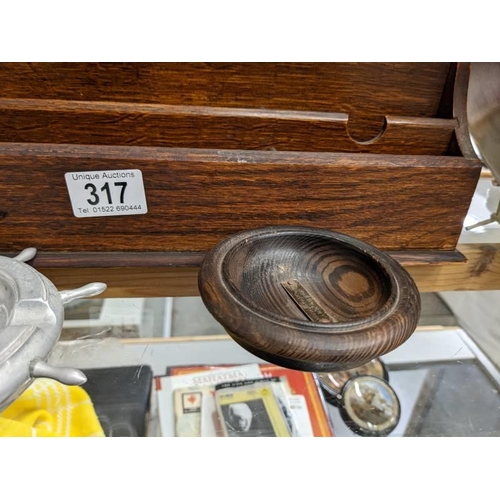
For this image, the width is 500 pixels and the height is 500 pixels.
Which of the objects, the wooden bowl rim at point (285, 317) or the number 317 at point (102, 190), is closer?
the wooden bowl rim at point (285, 317)

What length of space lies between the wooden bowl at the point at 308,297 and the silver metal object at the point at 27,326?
159 millimetres

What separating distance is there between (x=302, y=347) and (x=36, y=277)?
305 millimetres

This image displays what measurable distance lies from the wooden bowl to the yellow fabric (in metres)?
0.23

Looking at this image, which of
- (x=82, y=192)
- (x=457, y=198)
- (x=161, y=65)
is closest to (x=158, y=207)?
(x=82, y=192)

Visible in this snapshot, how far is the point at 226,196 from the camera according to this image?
1.88 ft

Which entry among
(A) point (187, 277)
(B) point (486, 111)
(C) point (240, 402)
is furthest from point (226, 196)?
(B) point (486, 111)

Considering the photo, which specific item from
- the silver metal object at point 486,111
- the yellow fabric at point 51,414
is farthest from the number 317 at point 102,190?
the silver metal object at point 486,111

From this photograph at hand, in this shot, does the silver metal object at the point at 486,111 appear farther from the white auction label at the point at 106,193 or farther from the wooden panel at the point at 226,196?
the white auction label at the point at 106,193

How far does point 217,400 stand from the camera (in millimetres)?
583

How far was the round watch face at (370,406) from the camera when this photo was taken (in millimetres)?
573

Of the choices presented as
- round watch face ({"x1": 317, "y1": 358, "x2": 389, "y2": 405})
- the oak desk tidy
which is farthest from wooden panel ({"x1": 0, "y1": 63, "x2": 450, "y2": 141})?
round watch face ({"x1": 317, "y1": 358, "x2": 389, "y2": 405})

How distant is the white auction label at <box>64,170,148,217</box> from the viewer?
544 mm

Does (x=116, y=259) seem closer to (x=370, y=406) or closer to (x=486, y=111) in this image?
(x=370, y=406)

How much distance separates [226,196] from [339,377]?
0.30 meters
